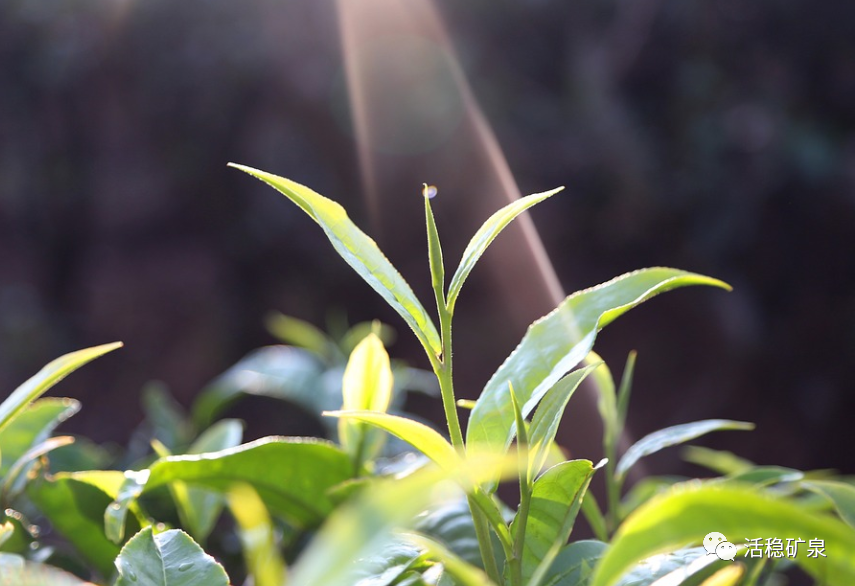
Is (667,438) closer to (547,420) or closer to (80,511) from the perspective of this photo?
(547,420)

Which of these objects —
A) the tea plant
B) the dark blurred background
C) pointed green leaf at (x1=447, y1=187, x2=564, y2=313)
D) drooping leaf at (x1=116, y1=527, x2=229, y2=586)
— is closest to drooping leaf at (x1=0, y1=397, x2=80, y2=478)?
the tea plant

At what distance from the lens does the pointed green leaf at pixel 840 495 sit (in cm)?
36

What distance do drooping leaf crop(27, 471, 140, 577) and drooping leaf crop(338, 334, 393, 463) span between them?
15 cm

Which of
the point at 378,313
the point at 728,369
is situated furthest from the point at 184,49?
the point at 728,369

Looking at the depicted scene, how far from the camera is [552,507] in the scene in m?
0.35

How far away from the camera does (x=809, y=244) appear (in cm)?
195

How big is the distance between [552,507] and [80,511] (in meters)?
0.32

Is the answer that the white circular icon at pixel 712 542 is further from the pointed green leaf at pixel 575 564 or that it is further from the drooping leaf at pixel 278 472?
the drooping leaf at pixel 278 472

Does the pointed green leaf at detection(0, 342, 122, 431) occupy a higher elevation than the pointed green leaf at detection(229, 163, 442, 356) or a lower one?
lower

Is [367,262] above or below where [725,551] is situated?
above

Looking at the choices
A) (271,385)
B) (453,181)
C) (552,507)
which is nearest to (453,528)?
(552,507)

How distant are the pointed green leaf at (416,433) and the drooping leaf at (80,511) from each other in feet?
0.80

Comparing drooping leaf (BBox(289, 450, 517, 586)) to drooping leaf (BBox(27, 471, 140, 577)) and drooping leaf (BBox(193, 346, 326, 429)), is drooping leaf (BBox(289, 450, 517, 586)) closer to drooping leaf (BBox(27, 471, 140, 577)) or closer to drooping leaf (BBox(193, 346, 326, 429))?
drooping leaf (BBox(27, 471, 140, 577))

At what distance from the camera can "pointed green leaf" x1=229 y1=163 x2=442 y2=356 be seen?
34cm
